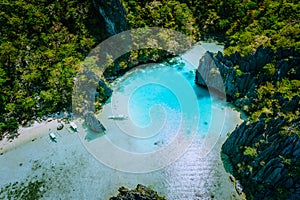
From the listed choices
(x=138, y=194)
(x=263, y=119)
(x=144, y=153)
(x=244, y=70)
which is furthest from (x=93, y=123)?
(x=244, y=70)

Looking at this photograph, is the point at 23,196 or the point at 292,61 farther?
the point at 292,61

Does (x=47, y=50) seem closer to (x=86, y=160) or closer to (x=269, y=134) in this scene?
(x=86, y=160)

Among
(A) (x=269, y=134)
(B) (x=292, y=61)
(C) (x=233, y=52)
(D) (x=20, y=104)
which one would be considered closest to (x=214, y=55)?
(C) (x=233, y=52)

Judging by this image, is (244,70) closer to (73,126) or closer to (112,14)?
(112,14)

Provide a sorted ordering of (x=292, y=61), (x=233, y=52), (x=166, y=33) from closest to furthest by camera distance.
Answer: (x=292, y=61)
(x=233, y=52)
(x=166, y=33)

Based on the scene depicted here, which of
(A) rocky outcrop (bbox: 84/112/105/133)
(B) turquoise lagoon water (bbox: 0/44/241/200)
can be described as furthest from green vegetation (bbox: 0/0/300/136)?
(B) turquoise lagoon water (bbox: 0/44/241/200)

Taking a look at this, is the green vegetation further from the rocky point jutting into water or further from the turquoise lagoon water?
the turquoise lagoon water

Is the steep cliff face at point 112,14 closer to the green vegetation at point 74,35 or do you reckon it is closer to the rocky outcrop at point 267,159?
the green vegetation at point 74,35

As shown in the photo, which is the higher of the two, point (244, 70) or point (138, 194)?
point (244, 70)
